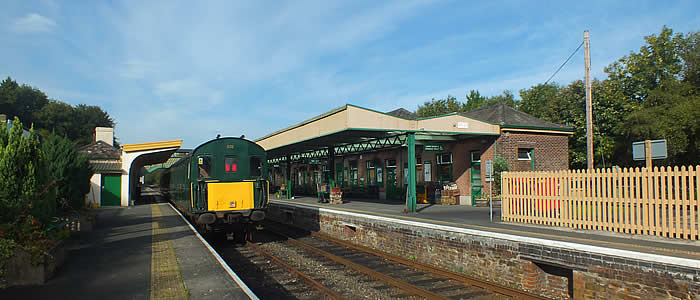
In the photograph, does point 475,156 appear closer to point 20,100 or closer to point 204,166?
point 204,166

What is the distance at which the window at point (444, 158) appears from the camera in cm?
2010

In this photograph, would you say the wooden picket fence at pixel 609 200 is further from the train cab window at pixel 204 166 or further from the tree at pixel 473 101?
the tree at pixel 473 101

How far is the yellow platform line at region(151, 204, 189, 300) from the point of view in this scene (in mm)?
5995

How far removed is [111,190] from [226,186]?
15.6 m

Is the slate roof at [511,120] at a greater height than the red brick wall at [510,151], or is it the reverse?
the slate roof at [511,120]

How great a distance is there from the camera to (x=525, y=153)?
1862 centimetres

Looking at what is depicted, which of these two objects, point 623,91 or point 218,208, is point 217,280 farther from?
point 623,91

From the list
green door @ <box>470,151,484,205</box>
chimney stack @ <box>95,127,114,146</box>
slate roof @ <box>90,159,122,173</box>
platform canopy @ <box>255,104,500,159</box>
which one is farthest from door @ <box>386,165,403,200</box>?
chimney stack @ <box>95,127,114,146</box>

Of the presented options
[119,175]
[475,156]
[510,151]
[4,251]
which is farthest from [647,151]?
[119,175]

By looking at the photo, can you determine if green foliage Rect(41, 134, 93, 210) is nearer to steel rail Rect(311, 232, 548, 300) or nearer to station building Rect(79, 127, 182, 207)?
station building Rect(79, 127, 182, 207)

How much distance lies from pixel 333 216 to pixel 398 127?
407 cm

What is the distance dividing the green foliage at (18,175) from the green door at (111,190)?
17263 millimetres

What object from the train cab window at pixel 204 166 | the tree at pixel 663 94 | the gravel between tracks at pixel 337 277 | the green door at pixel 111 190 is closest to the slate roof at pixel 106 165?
the green door at pixel 111 190

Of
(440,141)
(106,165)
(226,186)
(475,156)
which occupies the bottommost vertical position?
(226,186)
